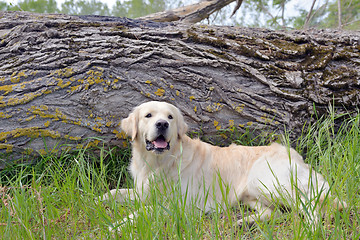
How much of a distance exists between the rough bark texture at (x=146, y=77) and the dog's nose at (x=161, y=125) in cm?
70

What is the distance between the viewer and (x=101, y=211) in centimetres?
215

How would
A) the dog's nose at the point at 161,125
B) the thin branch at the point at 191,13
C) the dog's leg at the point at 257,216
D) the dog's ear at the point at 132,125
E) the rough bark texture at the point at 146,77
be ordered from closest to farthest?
the dog's leg at the point at 257,216
the dog's nose at the point at 161,125
the dog's ear at the point at 132,125
the rough bark texture at the point at 146,77
the thin branch at the point at 191,13

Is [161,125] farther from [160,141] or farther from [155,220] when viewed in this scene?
[155,220]

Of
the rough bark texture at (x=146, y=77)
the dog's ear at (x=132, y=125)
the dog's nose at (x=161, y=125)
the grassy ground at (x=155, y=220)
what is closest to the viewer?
the grassy ground at (x=155, y=220)

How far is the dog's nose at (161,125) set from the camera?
2.80 m

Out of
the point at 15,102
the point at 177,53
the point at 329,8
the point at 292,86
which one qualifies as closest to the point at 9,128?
the point at 15,102

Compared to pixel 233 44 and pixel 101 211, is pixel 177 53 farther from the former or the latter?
pixel 101 211

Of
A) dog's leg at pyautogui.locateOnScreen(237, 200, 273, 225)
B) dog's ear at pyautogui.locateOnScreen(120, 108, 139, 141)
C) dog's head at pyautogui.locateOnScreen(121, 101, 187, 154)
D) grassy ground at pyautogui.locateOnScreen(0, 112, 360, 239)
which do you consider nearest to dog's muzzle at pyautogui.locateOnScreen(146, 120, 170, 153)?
dog's head at pyautogui.locateOnScreen(121, 101, 187, 154)

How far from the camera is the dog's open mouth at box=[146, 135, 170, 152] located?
113 inches

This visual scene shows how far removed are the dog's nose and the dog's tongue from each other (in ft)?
0.42

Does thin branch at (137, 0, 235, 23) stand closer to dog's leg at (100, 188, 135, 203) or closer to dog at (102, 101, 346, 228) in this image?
dog at (102, 101, 346, 228)

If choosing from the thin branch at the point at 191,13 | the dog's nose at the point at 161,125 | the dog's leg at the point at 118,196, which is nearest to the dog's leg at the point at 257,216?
the dog's leg at the point at 118,196

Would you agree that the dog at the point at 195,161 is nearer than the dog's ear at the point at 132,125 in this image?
Yes

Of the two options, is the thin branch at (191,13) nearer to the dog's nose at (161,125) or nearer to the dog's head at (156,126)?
the dog's head at (156,126)
